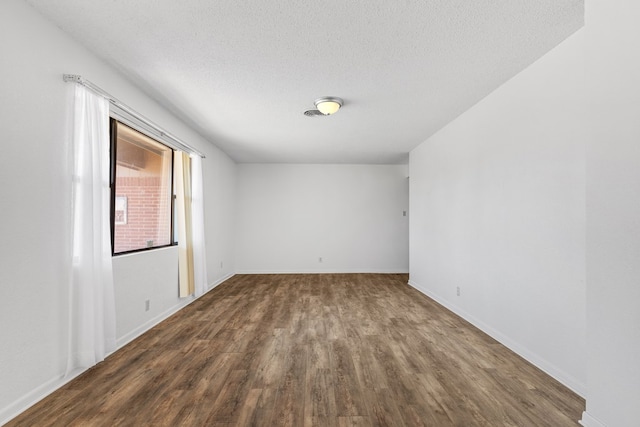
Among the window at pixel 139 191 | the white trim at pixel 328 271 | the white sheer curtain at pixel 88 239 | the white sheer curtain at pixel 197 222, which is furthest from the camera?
the white trim at pixel 328 271

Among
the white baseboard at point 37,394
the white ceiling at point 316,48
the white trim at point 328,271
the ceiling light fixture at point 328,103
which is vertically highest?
the white ceiling at point 316,48

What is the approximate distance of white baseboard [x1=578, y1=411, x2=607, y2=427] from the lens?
1.64 metres

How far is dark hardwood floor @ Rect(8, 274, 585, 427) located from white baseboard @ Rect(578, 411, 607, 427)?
58mm

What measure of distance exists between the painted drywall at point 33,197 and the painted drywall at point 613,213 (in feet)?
11.2

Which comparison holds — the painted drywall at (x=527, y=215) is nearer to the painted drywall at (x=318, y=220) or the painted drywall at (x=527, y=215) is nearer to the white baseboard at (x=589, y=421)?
the white baseboard at (x=589, y=421)

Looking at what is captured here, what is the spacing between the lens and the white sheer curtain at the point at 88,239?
2.27m

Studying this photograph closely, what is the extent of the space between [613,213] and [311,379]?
7.21ft

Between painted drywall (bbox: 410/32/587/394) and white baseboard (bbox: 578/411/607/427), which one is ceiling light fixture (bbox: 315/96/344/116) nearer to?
painted drywall (bbox: 410/32/587/394)

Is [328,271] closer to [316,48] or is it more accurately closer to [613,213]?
[316,48]

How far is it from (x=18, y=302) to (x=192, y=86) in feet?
7.48

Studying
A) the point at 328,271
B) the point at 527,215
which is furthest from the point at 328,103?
the point at 328,271

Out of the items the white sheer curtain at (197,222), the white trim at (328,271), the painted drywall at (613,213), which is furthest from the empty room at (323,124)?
the white trim at (328,271)

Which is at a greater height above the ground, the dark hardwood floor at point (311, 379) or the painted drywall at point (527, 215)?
the painted drywall at point (527, 215)

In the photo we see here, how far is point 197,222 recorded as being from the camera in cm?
462
